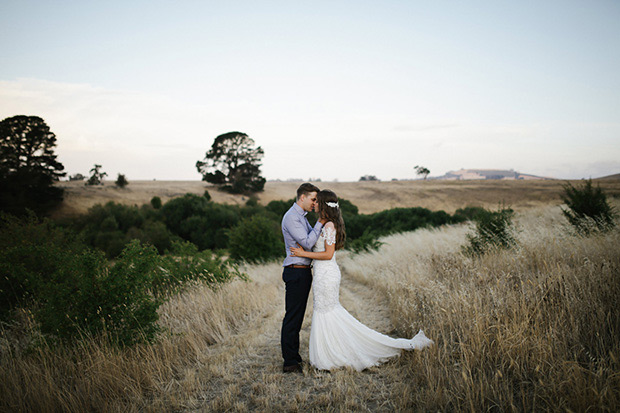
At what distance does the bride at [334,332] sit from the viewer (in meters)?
4.15

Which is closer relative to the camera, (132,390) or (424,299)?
(132,390)

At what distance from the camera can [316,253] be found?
4070 millimetres

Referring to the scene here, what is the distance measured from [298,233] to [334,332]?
1.52 m

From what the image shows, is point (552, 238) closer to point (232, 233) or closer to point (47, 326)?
point (47, 326)

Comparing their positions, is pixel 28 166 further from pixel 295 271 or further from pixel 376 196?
pixel 376 196

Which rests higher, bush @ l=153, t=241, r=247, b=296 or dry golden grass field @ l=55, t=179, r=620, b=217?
dry golden grass field @ l=55, t=179, r=620, b=217

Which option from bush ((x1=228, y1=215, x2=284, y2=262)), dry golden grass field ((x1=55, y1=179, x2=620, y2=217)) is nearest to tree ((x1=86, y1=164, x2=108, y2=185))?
dry golden grass field ((x1=55, y1=179, x2=620, y2=217))

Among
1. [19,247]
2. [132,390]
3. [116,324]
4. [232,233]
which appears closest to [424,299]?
[132,390]

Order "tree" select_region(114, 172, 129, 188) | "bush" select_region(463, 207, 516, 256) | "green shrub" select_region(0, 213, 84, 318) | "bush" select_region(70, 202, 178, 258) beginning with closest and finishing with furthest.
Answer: "green shrub" select_region(0, 213, 84, 318) < "bush" select_region(463, 207, 516, 256) < "bush" select_region(70, 202, 178, 258) < "tree" select_region(114, 172, 129, 188)

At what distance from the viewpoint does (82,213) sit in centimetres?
3541

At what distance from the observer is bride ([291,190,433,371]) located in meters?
4.15

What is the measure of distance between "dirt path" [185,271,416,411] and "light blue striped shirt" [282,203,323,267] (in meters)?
1.52

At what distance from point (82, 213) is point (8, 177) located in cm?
725

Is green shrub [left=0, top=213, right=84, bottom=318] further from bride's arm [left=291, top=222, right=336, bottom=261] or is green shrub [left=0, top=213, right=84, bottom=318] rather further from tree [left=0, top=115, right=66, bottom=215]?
tree [left=0, top=115, right=66, bottom=215]
